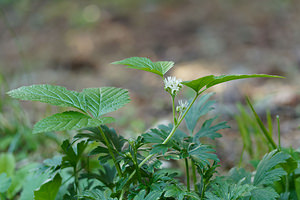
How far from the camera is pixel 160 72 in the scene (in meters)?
0.74

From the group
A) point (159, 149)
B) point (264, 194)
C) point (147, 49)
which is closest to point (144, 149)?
point (159, 149)

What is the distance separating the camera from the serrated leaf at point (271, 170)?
0.80 meters

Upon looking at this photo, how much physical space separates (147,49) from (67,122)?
9.22ft

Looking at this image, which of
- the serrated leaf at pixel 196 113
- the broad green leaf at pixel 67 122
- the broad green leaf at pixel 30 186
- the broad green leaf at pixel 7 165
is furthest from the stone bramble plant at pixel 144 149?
the broad green leaf at pixel 7 165

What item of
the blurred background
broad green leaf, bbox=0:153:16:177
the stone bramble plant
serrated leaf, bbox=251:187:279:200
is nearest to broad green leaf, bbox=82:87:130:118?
the stone bramble plant

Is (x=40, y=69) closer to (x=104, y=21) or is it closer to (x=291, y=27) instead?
(x=104, y=21)

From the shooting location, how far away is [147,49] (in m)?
3.40

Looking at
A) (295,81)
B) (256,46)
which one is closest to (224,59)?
(256,46)

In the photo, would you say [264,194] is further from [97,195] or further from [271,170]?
[97,195]

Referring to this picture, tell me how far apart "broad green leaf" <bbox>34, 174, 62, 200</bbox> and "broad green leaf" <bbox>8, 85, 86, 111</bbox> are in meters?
0.31

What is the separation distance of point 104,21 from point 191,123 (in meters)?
3.30

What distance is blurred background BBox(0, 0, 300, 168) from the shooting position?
2194 millimetres

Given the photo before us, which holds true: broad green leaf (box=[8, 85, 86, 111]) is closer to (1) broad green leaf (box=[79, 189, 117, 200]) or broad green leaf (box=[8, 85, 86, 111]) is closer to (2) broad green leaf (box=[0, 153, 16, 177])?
(1) broad green leaf (box=[79, 189, 117, 200])

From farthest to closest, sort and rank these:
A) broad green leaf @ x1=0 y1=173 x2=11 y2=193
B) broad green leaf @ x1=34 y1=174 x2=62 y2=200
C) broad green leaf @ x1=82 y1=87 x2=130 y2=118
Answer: broad green leaf @ x1=0 y1=173 x2=11 y2=193, broad green leaf @ x1=34 y1=174 x2=62 y2=200, broad green leaf @ x1=82 y1=87 x2=130 y2=118
